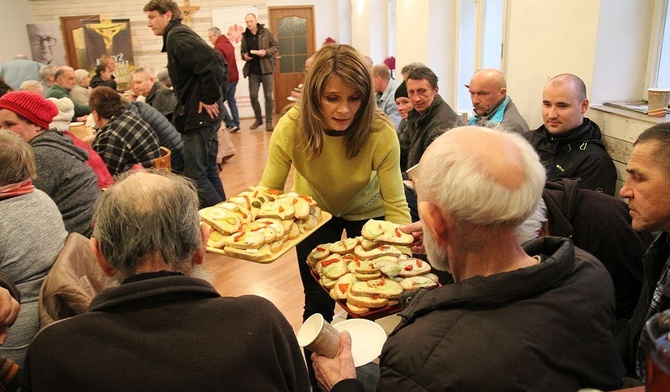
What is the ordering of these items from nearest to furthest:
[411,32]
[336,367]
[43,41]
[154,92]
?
[336,367] < [154,92] < [411,32] < [43,41]

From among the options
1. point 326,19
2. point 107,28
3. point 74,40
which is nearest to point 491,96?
point 326,19

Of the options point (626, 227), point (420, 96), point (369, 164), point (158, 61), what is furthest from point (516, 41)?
point (158, 61)

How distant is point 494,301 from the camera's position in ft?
3.27

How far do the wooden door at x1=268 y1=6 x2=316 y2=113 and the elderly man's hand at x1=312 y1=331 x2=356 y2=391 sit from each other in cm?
1038

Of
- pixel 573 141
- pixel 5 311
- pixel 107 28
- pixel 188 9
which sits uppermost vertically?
pixel 188 9

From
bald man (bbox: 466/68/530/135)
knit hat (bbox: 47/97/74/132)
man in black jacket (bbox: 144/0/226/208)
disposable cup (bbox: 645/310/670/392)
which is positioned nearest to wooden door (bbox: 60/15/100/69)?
man in black jacket (bbox: 144/0/226/208)

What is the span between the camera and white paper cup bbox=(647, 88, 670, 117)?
8.30 feet

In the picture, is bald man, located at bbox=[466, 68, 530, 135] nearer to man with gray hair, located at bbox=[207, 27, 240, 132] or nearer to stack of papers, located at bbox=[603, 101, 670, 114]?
stack of papers, located at bbox=[603, 101, 670, 114]

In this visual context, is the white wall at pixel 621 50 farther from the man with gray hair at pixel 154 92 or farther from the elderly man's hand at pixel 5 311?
the man with gray hair at pixel 154 92

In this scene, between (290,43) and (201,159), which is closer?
(201,159)

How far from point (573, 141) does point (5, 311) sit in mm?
2737

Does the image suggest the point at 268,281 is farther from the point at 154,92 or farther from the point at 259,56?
the point at 259,56

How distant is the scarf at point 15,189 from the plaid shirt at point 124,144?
1.84m

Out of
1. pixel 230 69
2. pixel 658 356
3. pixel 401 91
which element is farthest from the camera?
pixel 230 69
